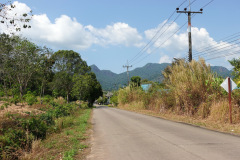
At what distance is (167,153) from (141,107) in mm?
22644

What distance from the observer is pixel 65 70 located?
38.9 metres

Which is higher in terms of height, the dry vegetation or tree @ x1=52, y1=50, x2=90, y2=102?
tree @ x1=52, y1=50, x2=90, y2=102

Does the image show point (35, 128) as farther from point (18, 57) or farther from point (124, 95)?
point (124, 95)

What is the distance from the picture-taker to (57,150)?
688cm

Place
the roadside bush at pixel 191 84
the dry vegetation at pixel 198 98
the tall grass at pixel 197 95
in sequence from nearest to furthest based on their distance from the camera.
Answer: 1. the dry vegetation at pixel 198 98
2. the tall grass at pixel 197 95
3. the roadside bush at pixel 191 84

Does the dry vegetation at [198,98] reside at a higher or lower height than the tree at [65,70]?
lower

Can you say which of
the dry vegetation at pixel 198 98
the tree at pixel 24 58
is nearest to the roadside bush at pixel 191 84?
the dry vegetation at pixel 198 98

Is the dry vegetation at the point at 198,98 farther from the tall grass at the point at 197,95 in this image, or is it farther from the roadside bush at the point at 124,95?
the roadside bush at the point at 124,95

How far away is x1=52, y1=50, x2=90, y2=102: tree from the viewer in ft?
124

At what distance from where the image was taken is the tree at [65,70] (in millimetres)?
37844

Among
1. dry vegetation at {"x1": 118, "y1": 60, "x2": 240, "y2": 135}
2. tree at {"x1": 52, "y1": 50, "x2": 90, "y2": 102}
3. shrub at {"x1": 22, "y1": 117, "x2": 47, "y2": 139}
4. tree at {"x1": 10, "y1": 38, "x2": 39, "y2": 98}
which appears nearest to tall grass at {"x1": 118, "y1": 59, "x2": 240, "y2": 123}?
dry vegetation at {"x1": 118, "y1": 60, "x2": 240, "y2": 135}

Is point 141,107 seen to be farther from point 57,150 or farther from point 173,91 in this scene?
point 57,150

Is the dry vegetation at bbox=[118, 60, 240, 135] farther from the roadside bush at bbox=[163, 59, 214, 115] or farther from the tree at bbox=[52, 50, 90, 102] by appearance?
the tree at bbox=[52, 50, 90, 102]

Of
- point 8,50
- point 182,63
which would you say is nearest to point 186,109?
point 182,63
